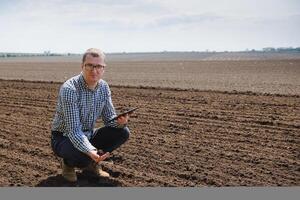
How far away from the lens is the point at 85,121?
5.90 meters

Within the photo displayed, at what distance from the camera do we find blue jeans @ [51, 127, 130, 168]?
5648mm

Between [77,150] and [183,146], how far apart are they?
278 cm

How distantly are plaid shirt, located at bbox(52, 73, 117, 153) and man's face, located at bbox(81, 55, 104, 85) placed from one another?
0.16m

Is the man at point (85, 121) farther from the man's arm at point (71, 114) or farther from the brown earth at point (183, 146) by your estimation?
the brown earth at point (183, 146)

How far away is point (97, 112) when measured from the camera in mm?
5969

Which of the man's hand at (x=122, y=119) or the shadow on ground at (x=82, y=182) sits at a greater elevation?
the man's hand at (x=122, y=119)

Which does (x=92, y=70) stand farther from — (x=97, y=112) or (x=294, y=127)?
(x=294, y=127)

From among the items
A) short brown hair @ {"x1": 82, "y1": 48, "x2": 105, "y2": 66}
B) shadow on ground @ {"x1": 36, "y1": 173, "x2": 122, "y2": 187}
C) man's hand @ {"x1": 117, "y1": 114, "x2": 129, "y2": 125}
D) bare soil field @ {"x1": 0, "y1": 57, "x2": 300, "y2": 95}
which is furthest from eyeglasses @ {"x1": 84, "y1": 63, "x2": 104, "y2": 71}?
bare soil field @ {"x1": 0, "y1": 57, "x2": 300, "y2": 95}

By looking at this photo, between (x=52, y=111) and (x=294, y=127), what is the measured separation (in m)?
5.96

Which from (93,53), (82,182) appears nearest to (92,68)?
(93,53)

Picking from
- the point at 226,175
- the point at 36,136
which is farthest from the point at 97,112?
the point at 36,136

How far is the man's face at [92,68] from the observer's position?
Answer: 5484mm

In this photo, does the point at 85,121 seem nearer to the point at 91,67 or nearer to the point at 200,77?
the point at 91,67

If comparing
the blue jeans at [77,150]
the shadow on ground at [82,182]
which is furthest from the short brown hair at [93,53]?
the shadow on ground at [82,182]
